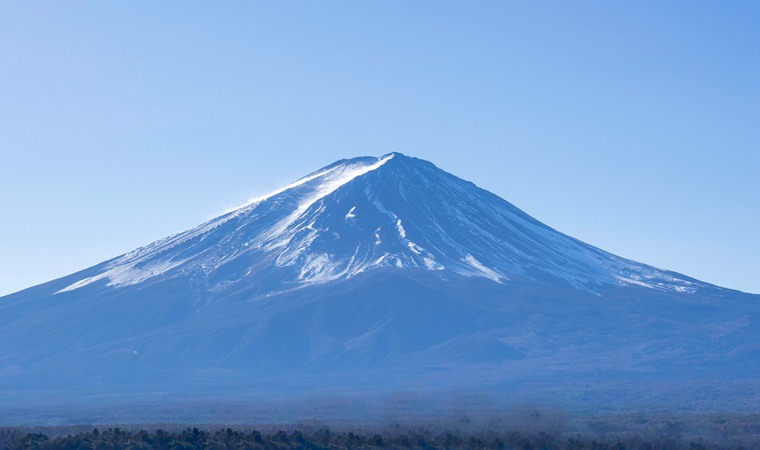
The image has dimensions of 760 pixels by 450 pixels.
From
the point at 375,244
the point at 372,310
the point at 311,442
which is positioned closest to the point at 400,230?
the point at 375,244

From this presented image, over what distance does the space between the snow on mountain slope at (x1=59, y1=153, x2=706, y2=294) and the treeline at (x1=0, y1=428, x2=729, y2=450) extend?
109762 mm

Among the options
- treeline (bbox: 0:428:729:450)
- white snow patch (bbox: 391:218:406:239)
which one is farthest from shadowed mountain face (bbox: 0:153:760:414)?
treeline (bbox: 0:428:729:450)

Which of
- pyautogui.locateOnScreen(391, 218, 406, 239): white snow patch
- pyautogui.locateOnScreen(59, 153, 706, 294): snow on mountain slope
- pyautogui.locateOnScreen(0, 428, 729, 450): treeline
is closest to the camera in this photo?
pyautogui.locateOnScreen(0, 428, 729, 450): treeline

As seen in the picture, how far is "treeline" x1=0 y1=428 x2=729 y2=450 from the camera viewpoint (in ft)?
151

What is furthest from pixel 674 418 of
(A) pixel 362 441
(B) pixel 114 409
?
(B) pixel 114 409

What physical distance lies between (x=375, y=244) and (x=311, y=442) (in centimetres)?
12492

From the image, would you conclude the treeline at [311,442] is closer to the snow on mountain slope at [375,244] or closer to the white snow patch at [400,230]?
the snow on mountain slope at [375,244]

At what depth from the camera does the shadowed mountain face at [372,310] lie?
433 ft

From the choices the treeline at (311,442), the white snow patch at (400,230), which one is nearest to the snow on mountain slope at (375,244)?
the white snow patch at (400,230)

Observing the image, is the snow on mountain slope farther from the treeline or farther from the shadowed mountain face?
the treeline

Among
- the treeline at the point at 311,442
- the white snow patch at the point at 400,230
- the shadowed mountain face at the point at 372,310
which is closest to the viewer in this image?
the treeline at the point at 311,442

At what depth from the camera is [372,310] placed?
502 feet

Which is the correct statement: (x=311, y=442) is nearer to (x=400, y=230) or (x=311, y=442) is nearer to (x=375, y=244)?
(x=375, y=244)

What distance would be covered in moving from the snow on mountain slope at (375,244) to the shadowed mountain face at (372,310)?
1.05 ft
